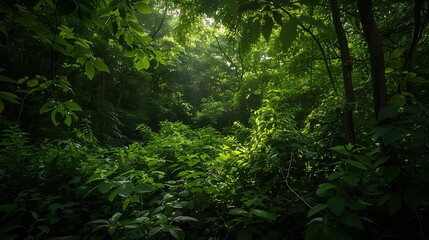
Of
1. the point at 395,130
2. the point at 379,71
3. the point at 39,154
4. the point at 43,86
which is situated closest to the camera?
the point at 395,130

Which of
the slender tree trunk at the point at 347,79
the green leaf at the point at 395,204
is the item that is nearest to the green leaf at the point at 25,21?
the slender tree trunk at the point at 347,79

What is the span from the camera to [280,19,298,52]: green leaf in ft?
2.53

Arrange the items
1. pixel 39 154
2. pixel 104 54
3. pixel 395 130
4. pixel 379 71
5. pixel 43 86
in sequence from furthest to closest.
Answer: pixel 104 54 → pixel 39 154 → pixel 43 86 → pixel 379 71 → pixel 395 130

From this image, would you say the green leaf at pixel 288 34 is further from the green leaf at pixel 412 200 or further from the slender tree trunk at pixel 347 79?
the slender tree trunk at pixel 347 79

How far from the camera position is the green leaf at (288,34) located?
30.4 inches

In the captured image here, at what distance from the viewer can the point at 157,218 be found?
1.42 m

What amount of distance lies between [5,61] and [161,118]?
702cm

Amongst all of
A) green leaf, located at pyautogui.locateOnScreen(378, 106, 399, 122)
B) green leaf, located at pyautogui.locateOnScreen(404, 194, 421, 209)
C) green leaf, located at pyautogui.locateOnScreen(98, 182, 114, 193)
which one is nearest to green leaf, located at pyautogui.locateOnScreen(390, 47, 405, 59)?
green leaf, located at pyautogui.locateOnScreen(378, 106, 399, 122)

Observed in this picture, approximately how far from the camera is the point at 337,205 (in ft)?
3.22

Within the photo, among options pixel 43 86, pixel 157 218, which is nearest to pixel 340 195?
pixel 157 218

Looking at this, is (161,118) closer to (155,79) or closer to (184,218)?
(155,79)

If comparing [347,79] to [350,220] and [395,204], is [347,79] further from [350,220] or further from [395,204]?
[350,220]

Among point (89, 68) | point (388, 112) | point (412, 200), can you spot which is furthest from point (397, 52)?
point (89, 68)

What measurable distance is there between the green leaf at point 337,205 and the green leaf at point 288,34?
657 millimetres
